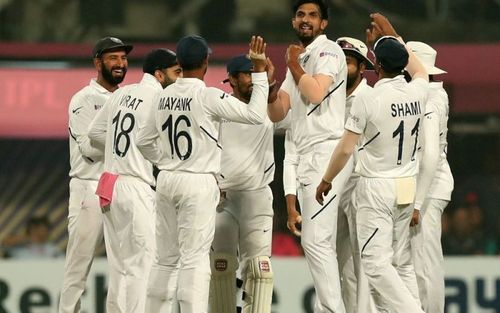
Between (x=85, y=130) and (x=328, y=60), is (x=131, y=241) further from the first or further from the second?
(x=328, y=60)

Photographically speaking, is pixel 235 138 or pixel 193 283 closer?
pixel 193 283

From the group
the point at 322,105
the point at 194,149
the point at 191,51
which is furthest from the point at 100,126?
the point at 322,105

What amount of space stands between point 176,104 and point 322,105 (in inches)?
39.8

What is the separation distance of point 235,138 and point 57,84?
6497 millimetres

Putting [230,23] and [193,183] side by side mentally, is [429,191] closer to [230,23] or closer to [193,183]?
[193,183]

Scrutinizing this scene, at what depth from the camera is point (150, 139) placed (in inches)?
443

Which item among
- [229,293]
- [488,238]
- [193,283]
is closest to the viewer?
[193,283]

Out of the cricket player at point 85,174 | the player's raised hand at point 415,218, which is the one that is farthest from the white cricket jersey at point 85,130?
the player's raised hand at point 415,218

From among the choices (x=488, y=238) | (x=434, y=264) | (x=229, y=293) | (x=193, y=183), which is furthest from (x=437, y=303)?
(x=488, y=238)

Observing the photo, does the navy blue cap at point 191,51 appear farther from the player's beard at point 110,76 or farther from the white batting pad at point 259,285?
the white batting pad at point 259,285

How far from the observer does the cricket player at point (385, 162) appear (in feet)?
36.1

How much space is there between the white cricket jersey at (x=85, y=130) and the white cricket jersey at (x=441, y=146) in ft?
7.54

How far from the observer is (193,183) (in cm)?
1093

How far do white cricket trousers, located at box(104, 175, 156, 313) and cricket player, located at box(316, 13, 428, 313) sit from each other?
1274mm
